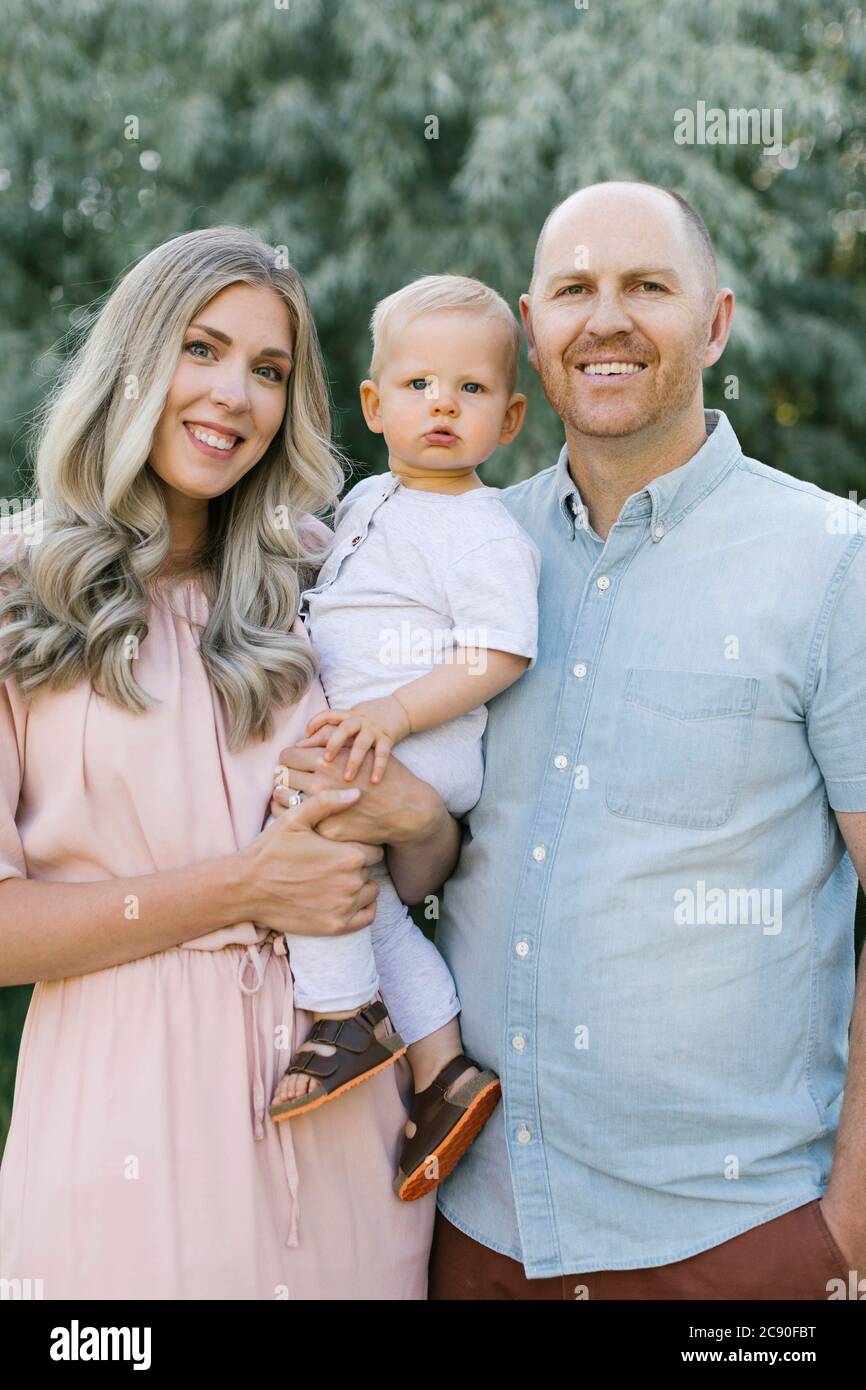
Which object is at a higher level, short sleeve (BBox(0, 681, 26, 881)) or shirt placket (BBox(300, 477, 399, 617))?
shirt placket (BBox(300, 477, 399, 617))

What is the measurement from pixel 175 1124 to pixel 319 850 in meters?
0.46

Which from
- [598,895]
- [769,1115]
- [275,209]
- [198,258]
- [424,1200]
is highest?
[198,258]

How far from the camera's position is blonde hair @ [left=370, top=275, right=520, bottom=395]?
2359 mm

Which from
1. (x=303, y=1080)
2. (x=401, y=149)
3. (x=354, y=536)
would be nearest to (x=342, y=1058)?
(x=303, y=1080)

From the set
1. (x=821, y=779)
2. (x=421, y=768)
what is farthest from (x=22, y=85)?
(x=821, y=779)

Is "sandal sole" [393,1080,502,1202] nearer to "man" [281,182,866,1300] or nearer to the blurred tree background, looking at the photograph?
"man" [281,182,866,1300]

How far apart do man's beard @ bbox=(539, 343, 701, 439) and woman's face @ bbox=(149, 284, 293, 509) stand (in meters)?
0.49

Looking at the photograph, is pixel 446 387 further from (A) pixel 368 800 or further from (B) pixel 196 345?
(A) pixel 368 800

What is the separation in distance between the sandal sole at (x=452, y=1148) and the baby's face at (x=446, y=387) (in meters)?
1.08

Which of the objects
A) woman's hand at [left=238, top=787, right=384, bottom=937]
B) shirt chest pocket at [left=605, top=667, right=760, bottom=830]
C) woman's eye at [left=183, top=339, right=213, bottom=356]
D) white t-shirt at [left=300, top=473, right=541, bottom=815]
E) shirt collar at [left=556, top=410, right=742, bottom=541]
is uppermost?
woman's eye at [left=183, top=339, right=213, bottom=356]

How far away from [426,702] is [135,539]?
0.56 m

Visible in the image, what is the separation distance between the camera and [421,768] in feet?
7.43

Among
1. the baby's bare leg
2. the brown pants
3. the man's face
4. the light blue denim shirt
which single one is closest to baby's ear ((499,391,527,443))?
the man's face
